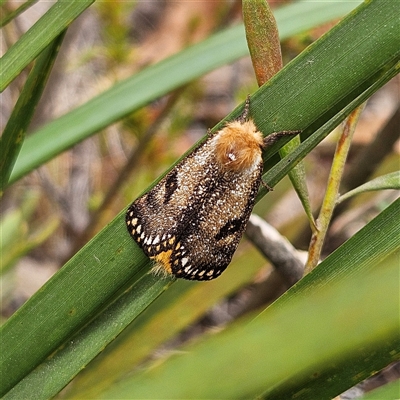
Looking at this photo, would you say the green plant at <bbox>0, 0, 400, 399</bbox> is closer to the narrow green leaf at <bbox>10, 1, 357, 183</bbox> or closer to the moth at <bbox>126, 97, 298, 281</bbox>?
the moth at <bbox>126, 97, 298, 281</bbox>

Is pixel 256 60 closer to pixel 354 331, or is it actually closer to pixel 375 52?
pixel 375 52

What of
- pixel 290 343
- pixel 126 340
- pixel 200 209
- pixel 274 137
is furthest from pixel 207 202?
pixel 126 340

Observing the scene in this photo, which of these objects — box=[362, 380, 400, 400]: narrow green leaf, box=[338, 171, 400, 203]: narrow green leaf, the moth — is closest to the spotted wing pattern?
the moth

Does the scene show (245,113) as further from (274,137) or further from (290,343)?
(290,343)

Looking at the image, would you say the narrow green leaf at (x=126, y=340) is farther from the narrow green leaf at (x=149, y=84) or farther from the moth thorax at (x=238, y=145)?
the narrow green leaf at (x=149, y=84)

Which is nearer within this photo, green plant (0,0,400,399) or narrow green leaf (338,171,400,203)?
green plant (0,0,400,399)

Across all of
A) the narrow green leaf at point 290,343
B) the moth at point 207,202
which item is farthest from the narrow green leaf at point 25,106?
the narrow green leaf at point 290,343
